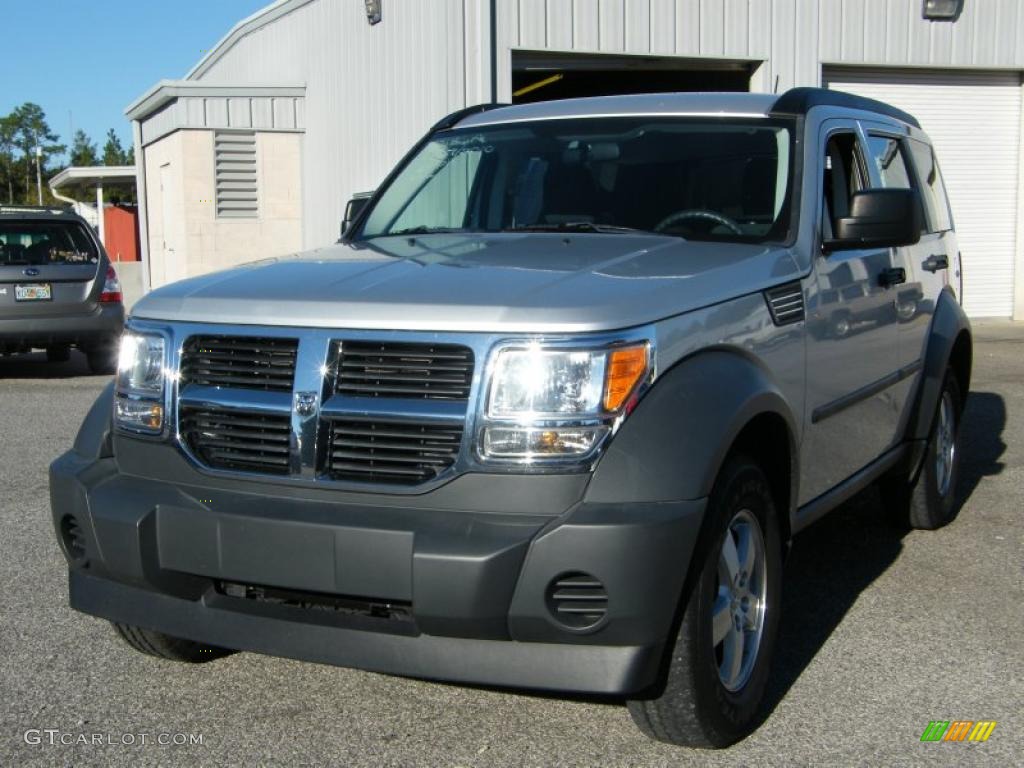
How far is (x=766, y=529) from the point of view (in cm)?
383

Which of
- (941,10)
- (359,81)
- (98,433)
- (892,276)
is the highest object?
(941,10)

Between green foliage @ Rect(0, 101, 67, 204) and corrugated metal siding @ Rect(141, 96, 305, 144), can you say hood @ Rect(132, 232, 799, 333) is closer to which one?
corrugated metal siding @ Rect(141, 96, 305, 144)

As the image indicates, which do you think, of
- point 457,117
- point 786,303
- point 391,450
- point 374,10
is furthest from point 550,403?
point 374,10

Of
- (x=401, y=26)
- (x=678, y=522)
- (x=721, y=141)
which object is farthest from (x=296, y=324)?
(x=401, y=26)

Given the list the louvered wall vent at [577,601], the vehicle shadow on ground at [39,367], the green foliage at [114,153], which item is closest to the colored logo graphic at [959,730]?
the louvered wall vent at [577,601]

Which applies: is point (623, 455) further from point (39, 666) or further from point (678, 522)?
point (39, 666)

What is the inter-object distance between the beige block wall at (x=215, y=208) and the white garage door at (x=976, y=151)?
8.72 metres

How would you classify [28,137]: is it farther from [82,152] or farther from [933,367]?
[933,367]

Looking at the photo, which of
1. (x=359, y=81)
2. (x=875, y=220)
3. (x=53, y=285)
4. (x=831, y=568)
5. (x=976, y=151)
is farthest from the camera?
(x=359, y=81)

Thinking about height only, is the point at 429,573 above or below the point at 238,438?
below

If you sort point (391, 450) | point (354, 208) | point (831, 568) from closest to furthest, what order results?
point (391, 450) → point (831, 568) → point (354, 208)

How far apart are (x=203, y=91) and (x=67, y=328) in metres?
8.05

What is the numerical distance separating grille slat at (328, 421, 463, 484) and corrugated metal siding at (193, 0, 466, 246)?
1169 centimetres

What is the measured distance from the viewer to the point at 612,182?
4.73 meters
